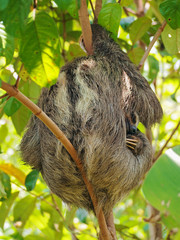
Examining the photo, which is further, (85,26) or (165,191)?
(85,26)

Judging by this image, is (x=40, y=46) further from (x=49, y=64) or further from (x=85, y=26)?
(x=85, y=26)

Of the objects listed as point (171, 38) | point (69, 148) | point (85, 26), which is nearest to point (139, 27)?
point (171, 38)

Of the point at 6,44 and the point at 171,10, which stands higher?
the point at 6,44

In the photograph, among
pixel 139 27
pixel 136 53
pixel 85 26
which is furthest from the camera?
pixel 136 53

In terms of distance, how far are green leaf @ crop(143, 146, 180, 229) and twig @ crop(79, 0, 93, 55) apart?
6.08 ft

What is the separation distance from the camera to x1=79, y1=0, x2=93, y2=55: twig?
9.59 ft

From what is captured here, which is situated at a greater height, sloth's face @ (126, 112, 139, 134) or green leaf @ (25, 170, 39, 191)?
sloth's face @ (126, 112, 139, 134)

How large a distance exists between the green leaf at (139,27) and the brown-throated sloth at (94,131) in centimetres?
44

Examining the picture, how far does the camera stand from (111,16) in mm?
3053

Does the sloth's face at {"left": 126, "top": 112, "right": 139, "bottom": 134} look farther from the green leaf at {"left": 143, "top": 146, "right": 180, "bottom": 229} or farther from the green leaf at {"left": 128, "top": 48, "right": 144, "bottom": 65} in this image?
the green leaf at {"left": 143, "top": 146, "right": 180, "bottom": 229}

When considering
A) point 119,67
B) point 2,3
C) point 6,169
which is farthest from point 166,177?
point 6,169

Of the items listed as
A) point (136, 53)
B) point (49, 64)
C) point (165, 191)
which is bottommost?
point (136, 53)

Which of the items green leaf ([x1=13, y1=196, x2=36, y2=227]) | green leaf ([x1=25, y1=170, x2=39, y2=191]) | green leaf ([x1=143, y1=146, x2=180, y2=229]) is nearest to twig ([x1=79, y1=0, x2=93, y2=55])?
green leaf ([x1=25, y1=170, x2=39, y2=191])

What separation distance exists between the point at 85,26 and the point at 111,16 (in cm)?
24
